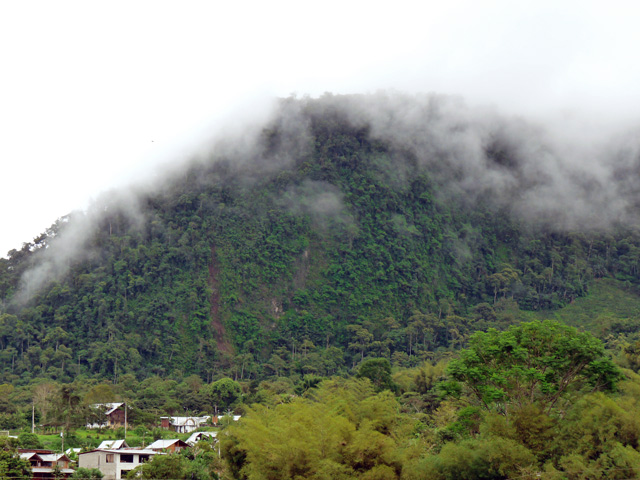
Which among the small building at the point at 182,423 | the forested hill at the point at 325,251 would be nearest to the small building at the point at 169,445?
the small building at the point at 182,423

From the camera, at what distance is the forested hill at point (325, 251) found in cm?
10081

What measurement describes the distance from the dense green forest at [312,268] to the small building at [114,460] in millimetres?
12002

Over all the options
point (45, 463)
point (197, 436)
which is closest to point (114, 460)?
point (45, 463)

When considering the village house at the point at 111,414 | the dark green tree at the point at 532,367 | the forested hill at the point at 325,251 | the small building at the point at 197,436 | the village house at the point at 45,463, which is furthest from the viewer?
the forested hill at the point at 325,251

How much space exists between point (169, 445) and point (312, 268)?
2320 inches

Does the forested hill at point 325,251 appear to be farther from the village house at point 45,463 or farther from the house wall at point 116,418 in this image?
the village house at point 45,463

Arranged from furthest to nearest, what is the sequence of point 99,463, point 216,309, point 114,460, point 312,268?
point 312,268 < point 216,309 < point 99,463 < point 114,460

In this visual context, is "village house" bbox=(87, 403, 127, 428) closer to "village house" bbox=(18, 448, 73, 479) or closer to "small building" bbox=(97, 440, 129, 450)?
"small building" bbox=(97, 440, 129, 450)

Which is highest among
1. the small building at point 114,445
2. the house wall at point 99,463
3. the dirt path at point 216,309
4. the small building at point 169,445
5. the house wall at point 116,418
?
the dirt path at point 216,309

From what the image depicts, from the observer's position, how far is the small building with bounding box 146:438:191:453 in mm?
55812

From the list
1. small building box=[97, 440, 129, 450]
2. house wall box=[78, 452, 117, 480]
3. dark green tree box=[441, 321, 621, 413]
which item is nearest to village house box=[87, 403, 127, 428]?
small building box=[97, 440, 129, 450]

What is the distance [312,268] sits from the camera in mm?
113750

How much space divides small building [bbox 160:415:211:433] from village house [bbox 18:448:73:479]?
19.4 metres

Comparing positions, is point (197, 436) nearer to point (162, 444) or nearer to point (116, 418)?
point (162, 444)
